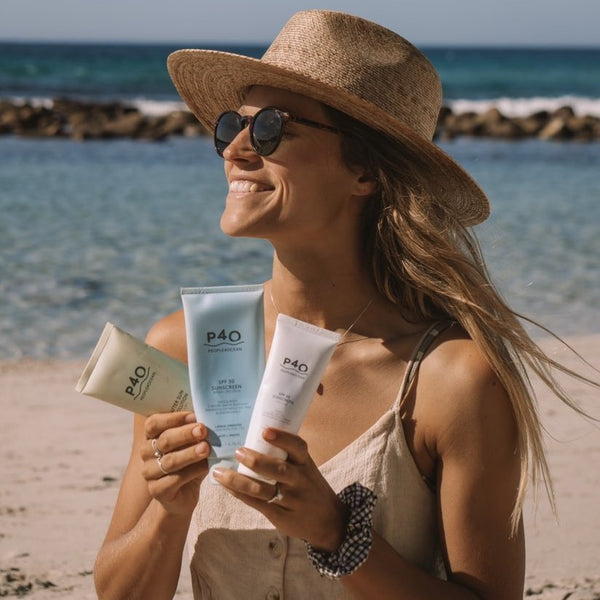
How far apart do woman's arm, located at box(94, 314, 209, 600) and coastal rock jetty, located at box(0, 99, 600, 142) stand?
17836 mm

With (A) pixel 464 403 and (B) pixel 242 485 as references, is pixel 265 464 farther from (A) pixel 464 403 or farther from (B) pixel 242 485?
(A) pixel 464 403

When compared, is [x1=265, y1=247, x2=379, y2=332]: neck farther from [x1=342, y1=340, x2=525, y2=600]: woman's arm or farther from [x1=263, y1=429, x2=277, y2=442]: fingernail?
Result: [x1=263, y1=429, x2=277, y2=442]: fingernail

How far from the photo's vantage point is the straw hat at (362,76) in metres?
2.05

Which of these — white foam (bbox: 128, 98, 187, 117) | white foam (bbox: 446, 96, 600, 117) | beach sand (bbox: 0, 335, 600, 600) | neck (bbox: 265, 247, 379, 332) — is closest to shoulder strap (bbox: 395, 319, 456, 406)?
neck (bbox: 265, 247, 379, 332)

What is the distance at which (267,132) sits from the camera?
2.05m

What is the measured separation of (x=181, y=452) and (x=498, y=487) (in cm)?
67

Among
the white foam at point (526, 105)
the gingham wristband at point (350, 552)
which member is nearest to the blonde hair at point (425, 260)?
the gingham wristband at point (350, 552)

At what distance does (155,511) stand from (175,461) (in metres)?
0.30

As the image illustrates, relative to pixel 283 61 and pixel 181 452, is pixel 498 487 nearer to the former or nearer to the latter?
pixel 181 452

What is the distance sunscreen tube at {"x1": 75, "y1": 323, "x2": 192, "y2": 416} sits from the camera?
164 cm

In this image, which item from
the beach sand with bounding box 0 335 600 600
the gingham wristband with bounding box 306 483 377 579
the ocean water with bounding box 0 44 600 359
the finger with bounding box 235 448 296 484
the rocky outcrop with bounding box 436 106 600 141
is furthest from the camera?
the rocky outcrop with bounding box 436 106 600 141

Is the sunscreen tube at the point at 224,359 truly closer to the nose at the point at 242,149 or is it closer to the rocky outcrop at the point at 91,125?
the nose at the point at 242,149

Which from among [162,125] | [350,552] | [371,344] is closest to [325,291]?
[371,344]

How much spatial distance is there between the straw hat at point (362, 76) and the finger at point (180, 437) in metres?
0.75
